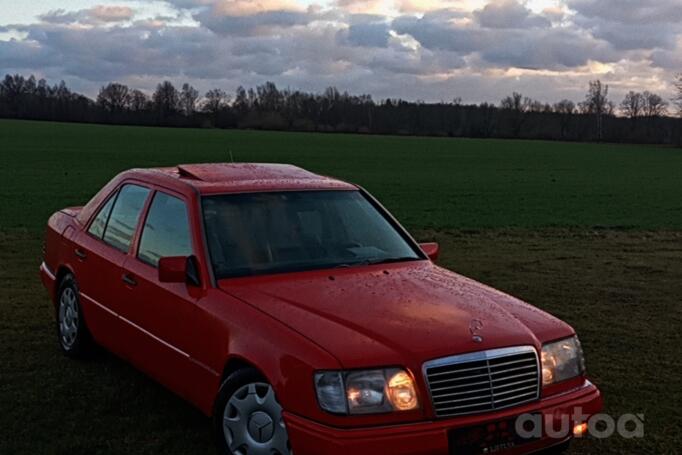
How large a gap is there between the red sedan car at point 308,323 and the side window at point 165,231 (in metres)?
0.01

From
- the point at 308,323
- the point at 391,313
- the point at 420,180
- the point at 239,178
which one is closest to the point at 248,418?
the point at 308,323

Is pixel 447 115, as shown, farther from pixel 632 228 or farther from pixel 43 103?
pixel 632 228

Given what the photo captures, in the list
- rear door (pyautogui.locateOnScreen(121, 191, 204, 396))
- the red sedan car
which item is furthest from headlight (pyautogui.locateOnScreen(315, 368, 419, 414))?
rear door (pyautogui.locateOnScreen(121, 191, 204, 396))

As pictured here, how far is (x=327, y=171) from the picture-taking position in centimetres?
4119

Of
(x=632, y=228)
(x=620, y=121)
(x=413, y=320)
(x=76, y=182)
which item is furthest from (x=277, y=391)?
(x=620, y=121)

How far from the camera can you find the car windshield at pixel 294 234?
4.43 m

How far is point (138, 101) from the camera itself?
373ft

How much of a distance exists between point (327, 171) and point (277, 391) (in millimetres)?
37849

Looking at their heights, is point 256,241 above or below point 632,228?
above

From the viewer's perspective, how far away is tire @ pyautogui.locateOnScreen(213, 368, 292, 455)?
3.62 m

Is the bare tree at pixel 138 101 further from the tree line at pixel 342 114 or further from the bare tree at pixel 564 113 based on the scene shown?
the bare tree at pixel 564 113

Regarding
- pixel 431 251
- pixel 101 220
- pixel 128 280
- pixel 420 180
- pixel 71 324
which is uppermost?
pixel 101 220

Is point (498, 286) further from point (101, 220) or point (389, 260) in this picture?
point (101, 220)

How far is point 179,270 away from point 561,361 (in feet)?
6.55
